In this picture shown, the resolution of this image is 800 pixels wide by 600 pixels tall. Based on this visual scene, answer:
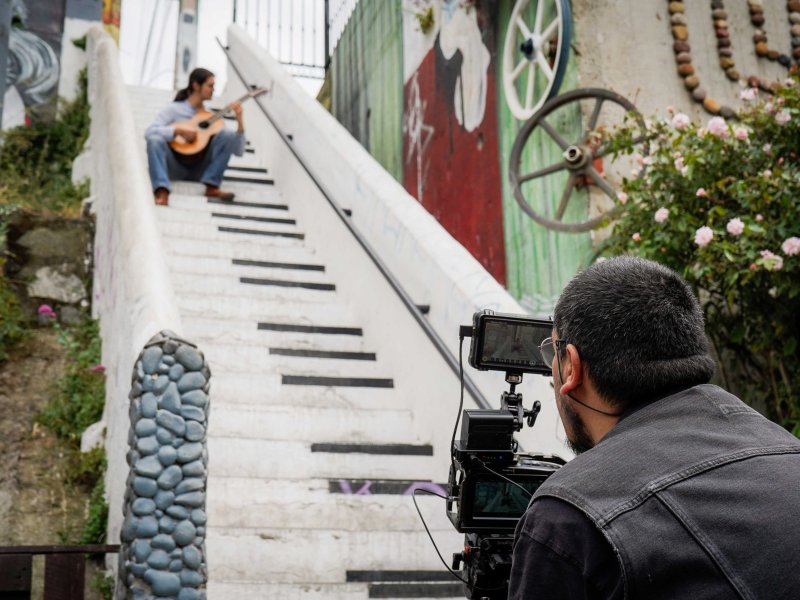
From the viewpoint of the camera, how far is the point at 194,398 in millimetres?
3057

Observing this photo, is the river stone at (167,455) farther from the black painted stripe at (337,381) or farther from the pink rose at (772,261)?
the pink rose at (772,261)

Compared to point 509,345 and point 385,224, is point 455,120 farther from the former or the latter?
point 509,345

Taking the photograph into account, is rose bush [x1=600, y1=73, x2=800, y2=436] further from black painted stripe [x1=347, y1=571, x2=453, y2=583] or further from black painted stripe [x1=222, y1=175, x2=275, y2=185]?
black painted stripe [x1=222, y1=175, x2=275, y2=185]

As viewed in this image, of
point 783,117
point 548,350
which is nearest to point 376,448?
point 783,117

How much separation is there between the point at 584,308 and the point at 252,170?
22.6ft

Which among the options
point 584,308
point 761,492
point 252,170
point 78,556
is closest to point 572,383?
point 584,308

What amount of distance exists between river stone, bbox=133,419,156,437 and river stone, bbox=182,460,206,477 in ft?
0.58

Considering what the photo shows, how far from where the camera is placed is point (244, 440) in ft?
12.6

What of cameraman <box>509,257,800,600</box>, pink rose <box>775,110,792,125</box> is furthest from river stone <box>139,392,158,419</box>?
pink rose <box>775,110,792,125</box>

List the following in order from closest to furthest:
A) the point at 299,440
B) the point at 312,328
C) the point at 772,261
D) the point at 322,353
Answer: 1. the point at 772,261
2. the point at 299,440
3. the point at 322,353
4. the point at 312,328

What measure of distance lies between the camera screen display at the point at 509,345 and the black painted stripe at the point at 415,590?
1.73m

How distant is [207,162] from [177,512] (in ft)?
14.9

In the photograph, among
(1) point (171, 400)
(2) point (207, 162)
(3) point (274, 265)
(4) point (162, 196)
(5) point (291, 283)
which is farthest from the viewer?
(2) point (207, 162)

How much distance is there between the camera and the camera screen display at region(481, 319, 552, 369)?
1828 millimetres
